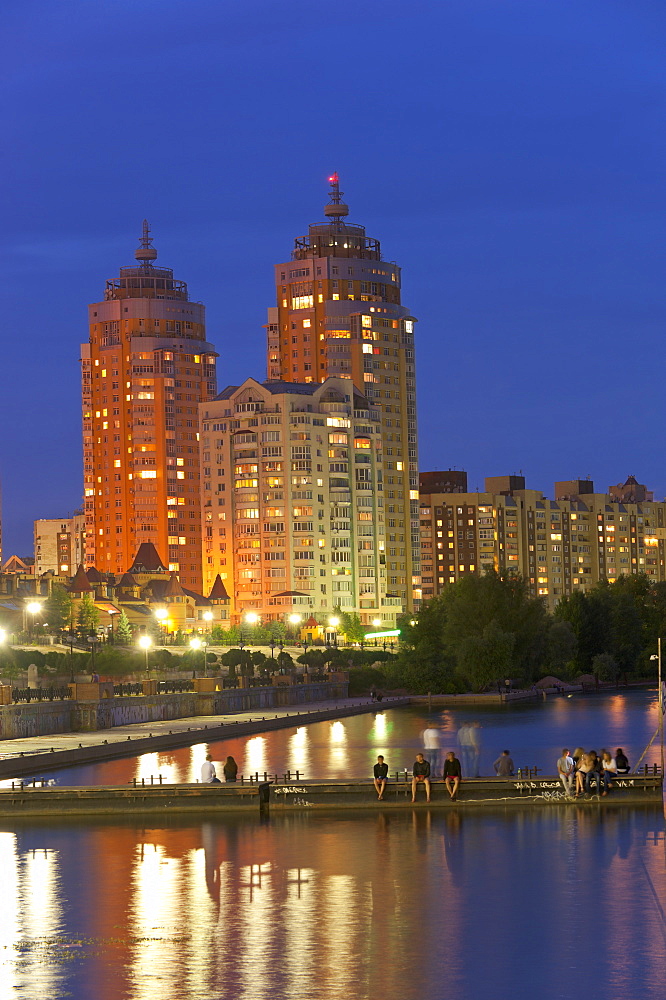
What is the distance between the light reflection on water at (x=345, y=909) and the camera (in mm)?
22781

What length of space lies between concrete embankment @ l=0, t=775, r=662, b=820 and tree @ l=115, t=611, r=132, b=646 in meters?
102

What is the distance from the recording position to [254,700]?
113 metres

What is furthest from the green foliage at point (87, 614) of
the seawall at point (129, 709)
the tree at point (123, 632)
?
the seawall at point (129, 709)

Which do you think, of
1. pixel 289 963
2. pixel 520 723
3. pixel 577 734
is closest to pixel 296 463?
pixel 520 723

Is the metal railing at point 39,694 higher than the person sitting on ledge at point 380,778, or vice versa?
the metal railing at point 39,694

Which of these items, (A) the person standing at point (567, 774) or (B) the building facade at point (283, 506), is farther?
(B) the building facade at point (283, 506)

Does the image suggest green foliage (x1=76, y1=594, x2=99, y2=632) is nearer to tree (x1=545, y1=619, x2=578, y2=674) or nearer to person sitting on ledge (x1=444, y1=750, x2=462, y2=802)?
tree (x1=545, y1=619, x2=578, y2=674)

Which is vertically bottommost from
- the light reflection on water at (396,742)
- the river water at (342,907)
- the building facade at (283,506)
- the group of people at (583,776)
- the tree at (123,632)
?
the river water at (342,907)

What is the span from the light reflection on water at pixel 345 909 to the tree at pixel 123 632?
10951cm

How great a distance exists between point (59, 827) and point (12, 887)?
385 inches

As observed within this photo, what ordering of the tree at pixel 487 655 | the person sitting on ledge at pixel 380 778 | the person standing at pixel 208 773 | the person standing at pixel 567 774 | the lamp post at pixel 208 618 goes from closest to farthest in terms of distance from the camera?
the person standing at pixel 567 774 → the person sitting on ledge at pixel 380 778 → the person standing at pixel 208 773 → the tree at pixel 487 655 → the lamp post at pixel 208 618

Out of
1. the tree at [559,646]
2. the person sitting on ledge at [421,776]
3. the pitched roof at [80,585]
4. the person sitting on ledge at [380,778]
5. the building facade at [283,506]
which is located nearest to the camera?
the person sitting on ledge at [421,776]

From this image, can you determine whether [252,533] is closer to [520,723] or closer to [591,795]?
[520,723]

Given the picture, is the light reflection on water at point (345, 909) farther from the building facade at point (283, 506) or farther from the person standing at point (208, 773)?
the building facade at point (283, 506)
